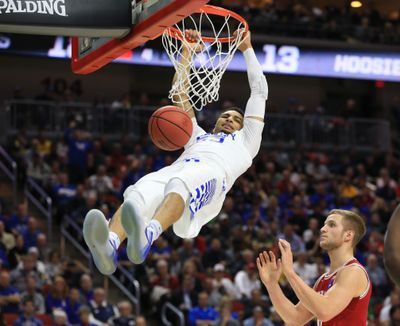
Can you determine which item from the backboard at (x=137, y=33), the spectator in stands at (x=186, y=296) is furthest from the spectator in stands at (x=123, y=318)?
the backboard at (x=137, y=33)

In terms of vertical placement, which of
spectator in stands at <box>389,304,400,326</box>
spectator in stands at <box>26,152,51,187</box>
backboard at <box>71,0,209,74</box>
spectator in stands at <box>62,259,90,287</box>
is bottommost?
spectator in stands at <box>389,304,400,326</box>

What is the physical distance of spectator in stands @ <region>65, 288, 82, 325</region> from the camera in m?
13.5

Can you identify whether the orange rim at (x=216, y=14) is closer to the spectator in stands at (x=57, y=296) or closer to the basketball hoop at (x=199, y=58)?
the basketball hoop at (x=199, y=58)

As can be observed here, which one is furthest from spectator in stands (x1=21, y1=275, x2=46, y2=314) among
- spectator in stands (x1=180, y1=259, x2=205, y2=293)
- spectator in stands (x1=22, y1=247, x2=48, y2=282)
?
spectator in stands (x1=180, y1=259, x2=205, y2=293)

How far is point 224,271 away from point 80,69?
27.5ft

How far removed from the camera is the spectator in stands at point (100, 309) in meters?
13.7

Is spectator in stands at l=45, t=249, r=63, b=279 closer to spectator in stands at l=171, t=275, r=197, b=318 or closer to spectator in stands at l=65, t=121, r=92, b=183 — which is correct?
spectator in stands at l=171, t=275, r=197, b=318

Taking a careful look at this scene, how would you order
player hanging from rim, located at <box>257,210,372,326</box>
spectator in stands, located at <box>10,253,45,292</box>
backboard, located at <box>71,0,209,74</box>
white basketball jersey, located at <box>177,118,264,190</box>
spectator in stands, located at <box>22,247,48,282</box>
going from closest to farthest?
1. player hanging from rim, located at <box>257,210,372,326</box>
2. backboard, located at <box>71,0,209,74</box>
3. white basketball jersey, located at <box>177,118,264,190</box>
4. spectator in stands, located at <box>10,253,45,292</box>
5. spectator in stands, located at <box>22,247,48,282</box>

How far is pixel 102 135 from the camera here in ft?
67.3

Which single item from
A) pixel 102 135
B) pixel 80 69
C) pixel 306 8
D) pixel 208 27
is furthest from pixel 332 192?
pixel 80 69

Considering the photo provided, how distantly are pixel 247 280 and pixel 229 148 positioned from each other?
797cm

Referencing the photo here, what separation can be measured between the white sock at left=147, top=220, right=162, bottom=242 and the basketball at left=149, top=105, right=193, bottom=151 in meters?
0.73

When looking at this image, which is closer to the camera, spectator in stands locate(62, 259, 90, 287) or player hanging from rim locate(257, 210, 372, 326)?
player hanging from rim locate(257, 210, 372, 326)

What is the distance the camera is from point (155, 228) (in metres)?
6.86
